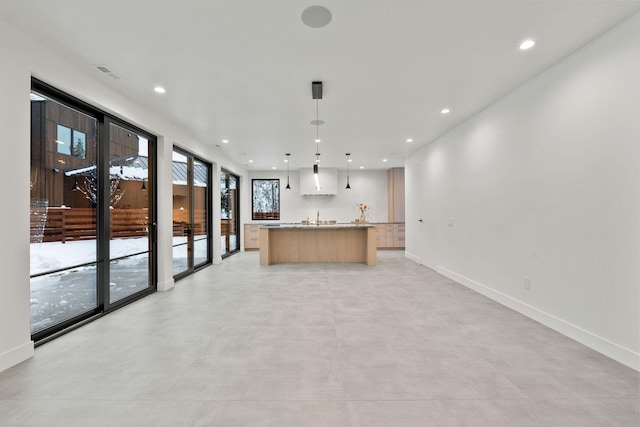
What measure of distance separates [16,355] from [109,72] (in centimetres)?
278

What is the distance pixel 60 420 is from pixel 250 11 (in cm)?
294

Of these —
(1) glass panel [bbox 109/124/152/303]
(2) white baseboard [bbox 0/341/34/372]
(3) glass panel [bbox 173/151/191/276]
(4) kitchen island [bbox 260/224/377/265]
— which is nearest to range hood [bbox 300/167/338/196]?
(4) kitchen island [bbox 260/224/377/265]

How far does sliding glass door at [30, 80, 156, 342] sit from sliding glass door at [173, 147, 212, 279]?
0.84 m

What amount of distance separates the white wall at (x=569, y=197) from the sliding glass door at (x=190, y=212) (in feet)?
16.7

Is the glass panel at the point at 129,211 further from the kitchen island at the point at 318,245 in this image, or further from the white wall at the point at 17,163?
the kitchen island at the point at 318,245

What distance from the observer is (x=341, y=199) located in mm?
9664

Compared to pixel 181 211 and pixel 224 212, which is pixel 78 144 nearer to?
pixel 181 211

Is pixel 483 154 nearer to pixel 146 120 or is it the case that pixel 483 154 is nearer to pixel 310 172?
pixel 146 120

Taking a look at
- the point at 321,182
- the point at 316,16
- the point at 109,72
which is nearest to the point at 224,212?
the point at 321,182

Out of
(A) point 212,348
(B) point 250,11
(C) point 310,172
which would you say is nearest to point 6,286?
(A) point 212,348

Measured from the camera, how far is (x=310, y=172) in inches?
356

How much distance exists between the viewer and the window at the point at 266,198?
31.8 ft

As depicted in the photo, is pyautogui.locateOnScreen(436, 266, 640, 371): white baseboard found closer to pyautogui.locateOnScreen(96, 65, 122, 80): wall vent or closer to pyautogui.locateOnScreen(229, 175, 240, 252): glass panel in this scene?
pyautogui.locateOnScreen(96, 65, 122, 80): wall vent

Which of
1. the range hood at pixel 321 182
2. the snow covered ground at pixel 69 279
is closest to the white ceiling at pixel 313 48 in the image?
the snow covered ground at pixel 69 279
